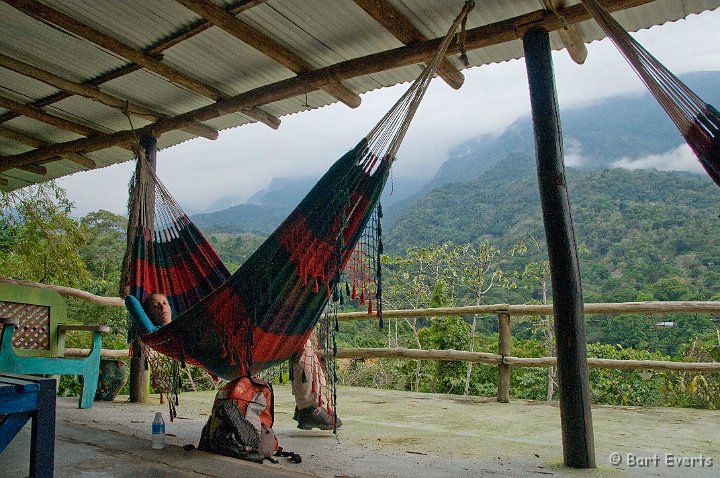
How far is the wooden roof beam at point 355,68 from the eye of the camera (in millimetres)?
1997

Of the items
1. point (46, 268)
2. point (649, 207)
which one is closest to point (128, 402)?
point (46, 268)

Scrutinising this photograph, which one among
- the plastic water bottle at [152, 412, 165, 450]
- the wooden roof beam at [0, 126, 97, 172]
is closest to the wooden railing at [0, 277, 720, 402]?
the wooden roof beam at [0, 126, 97, 172]

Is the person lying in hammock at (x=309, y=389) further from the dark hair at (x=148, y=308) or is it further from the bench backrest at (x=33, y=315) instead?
the bench backrest at (x=33, y=315)

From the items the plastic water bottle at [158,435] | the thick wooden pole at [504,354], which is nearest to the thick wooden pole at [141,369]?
the plastic water bottle at [158,435]

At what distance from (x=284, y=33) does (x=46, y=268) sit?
5877 millimetres

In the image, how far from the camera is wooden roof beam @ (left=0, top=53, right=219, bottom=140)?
2.71 m

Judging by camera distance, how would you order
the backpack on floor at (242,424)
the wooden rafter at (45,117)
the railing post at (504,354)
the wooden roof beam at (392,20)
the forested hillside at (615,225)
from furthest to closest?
the forested hillside at (615,225) < the railing post at (504,354) < the wooden rafter at (45,117) < the wooden roof beam at (392,20) < the backpack on floor at (242,424)

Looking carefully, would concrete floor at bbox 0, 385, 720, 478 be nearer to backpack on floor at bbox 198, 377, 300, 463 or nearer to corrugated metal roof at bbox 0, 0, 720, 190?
backpack on floor at bbox 198, 377, 300, 463

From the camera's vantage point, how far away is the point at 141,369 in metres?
3.58

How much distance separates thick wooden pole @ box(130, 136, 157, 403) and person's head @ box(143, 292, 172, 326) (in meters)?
0.73

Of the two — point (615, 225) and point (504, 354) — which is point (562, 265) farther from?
point (615, 225)

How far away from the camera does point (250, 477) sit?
4.85ft

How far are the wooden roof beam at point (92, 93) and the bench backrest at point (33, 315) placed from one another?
114cm

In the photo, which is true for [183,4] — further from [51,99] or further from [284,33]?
[51,99]
